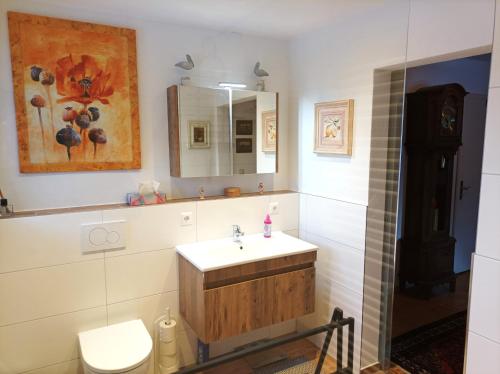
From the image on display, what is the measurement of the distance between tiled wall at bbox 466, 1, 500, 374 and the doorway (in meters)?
1.04

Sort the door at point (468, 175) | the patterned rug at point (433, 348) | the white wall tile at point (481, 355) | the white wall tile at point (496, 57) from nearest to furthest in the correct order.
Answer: the white wall tile at point (496, 57) < the white wall tile at point (481, 355) < the patterned rug at point (433, 348) < the door at point (468, 175)

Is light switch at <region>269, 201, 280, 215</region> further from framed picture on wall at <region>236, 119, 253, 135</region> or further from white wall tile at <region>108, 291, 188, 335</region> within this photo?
white wall tile at <region>108, 291, 188, 335</region>

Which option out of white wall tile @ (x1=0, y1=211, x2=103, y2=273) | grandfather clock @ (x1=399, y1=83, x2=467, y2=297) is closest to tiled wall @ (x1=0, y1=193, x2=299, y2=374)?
white wall tile @ (x1=0, y1=211, x2=103, y2=273)

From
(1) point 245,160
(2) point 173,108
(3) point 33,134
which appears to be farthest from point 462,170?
(3) point 33,134

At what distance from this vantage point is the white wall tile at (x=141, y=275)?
225cm

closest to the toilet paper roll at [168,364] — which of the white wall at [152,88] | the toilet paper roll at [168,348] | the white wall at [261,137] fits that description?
the toilet paper roll at [168,348]

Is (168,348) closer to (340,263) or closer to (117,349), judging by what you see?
(117,349)

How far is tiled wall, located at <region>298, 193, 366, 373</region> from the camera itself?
242 cm

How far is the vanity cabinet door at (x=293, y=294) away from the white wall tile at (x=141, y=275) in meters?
0.70

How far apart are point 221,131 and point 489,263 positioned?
1747 mm

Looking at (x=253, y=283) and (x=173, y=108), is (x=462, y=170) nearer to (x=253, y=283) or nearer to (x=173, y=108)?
(x=253, y=283)

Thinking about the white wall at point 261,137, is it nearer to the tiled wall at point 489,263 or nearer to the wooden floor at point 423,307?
the tiled wall at point 489,263

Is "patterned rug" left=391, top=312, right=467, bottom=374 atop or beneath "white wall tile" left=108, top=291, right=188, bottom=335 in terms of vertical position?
beneath

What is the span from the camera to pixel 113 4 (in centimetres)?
213
